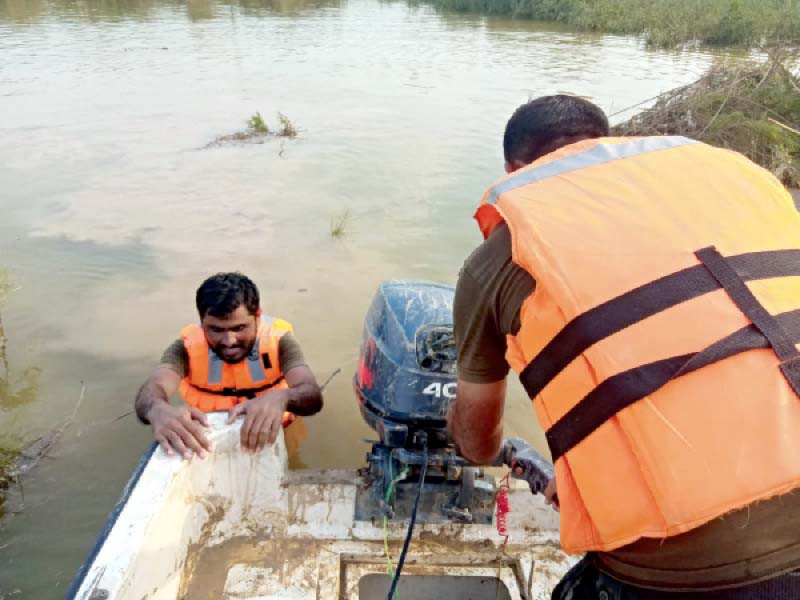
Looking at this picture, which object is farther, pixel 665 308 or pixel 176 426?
pixel 176 426

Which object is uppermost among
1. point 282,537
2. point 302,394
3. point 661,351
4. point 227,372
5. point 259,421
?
point 661,351

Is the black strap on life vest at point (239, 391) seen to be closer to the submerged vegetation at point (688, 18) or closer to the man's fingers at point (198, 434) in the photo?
the man's fingers at point (198, 434)

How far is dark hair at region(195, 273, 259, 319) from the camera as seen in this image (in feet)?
9.07

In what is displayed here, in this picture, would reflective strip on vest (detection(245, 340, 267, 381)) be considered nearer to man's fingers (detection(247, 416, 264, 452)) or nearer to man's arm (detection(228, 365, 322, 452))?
man's arm (detection(228, 365, 322, 452))

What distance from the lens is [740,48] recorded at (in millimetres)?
17891

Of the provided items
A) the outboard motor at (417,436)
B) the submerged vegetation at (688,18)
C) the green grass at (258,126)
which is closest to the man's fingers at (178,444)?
the outboard motor at (417,436)

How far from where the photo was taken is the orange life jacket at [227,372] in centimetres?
297

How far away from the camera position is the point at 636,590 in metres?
1.26

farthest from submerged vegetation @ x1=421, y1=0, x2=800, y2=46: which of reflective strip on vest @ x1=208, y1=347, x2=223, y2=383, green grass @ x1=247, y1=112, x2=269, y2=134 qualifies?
reflective strip on vest @ x1=208, y1=347, x2=223, y2=383

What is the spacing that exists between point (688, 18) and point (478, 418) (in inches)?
843

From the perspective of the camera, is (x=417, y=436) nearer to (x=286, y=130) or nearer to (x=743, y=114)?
(x=743, y=114)

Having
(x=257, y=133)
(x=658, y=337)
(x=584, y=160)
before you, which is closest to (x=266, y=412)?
(x=584, y=160)

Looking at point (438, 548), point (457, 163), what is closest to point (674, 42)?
point (457, 163)

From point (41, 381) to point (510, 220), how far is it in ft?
12.8
